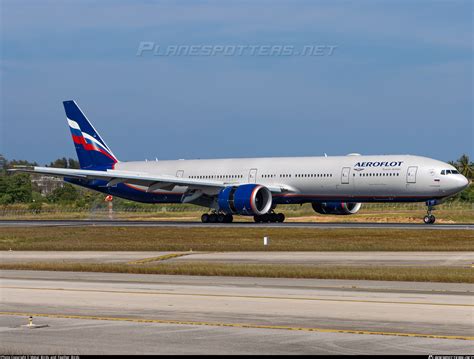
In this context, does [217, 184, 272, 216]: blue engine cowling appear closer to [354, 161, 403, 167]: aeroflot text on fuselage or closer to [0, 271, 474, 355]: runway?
[354, 161, 403, 167]: aeroflot text on fuselage

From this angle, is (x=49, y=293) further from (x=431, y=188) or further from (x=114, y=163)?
(x=114, y=163)

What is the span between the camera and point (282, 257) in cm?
3309

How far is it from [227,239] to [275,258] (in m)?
12.5

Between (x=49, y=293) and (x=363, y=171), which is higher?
(x=363, y=171)

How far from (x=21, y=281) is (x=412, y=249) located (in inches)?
682

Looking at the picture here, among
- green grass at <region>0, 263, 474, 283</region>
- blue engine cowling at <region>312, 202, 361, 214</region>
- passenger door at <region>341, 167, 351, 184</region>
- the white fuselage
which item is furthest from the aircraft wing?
green grass at <region>0, 263, 474, 283</region>

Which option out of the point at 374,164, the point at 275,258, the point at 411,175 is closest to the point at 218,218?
the point at 374,164

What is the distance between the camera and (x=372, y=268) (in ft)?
91.5

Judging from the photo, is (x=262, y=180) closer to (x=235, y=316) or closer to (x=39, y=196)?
(x=235, y=316)

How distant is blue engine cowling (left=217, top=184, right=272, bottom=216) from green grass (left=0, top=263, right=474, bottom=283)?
27.0 m

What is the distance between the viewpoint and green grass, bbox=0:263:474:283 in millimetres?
25000

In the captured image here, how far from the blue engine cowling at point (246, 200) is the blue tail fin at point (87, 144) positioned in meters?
14.7

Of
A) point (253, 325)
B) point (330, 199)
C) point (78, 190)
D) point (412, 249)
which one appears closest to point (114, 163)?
point (330, 199)

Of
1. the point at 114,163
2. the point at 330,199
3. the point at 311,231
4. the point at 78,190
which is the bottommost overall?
the point at 311,231
